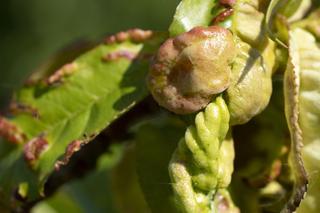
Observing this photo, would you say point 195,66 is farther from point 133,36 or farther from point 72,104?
point 72,104

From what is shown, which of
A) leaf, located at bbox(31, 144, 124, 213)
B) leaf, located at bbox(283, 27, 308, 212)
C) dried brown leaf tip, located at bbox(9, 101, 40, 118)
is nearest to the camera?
leaf, located at bbox(283, 27, 308, 212)

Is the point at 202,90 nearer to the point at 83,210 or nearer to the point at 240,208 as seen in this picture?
the point at 240,208

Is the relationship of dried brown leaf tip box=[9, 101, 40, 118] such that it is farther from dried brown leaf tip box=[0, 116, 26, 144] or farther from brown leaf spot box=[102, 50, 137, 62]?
brown leaf spot box=[102, 50, 137, 62]

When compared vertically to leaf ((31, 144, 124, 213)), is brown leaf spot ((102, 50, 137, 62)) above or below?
above

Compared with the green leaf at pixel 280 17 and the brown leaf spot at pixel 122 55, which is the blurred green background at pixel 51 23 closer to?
the brown leaf spot at pixel 122 55

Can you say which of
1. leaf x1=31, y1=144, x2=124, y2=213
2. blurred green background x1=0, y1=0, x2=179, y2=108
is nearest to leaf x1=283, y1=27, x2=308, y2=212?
leaf x1=31, y1=144, x2=124, y2=213

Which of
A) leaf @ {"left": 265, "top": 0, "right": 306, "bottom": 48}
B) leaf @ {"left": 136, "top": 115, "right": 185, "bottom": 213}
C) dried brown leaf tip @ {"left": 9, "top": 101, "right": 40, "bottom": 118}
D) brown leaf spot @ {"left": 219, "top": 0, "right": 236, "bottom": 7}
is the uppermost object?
brown leaf spot @ {"left": 219, "top": 0, "right": 236, "bottom": 7}

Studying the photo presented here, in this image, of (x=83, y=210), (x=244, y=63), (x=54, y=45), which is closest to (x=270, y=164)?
(x=244, y=63)
